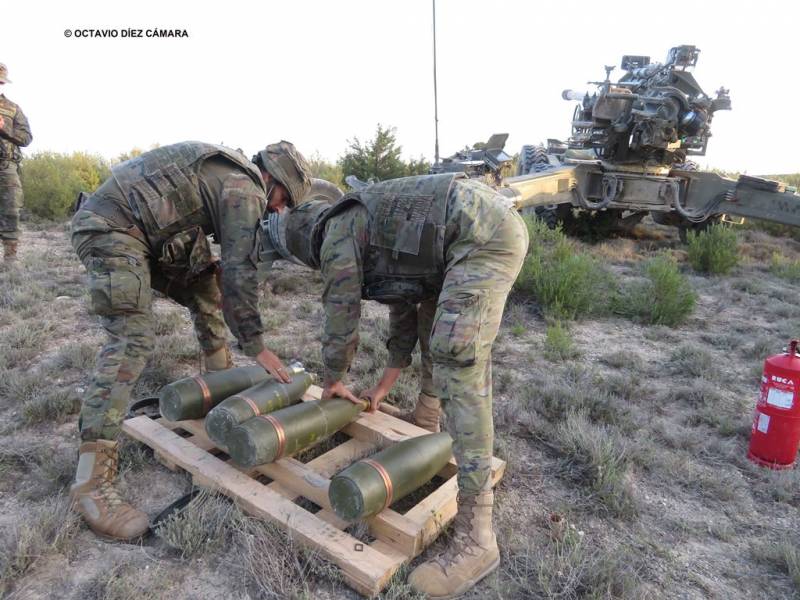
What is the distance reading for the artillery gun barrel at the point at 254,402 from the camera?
284 cm

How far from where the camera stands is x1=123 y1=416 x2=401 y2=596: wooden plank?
7.35 ft

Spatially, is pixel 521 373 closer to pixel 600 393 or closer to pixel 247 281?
pixel 600 393

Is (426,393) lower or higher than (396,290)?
lower

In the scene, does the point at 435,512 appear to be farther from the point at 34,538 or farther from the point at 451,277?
the point at 34,538

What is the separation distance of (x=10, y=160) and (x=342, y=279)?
649cm

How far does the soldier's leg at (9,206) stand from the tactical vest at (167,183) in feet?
17.1

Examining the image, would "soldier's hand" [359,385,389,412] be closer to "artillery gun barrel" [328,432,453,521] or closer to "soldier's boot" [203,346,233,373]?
"artillery gun barrel" [328,432,453,521]


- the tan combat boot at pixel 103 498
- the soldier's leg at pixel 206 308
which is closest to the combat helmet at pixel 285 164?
the soldier's leg at pixel 206 308

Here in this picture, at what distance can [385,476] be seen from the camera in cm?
252

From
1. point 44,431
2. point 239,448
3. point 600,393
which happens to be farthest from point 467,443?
point 44,431

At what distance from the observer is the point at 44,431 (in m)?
3.41

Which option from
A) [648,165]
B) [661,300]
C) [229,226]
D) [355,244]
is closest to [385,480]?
[355,244]

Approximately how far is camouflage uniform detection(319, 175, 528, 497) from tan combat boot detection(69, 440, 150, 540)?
1140 millimetres

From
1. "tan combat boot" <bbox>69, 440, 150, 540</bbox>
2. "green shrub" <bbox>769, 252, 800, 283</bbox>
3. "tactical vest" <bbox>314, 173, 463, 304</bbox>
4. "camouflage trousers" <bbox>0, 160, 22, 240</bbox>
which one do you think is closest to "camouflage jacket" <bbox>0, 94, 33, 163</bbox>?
"camouflage trousers" <bbox>0, 160, 22, 240</bbox>
